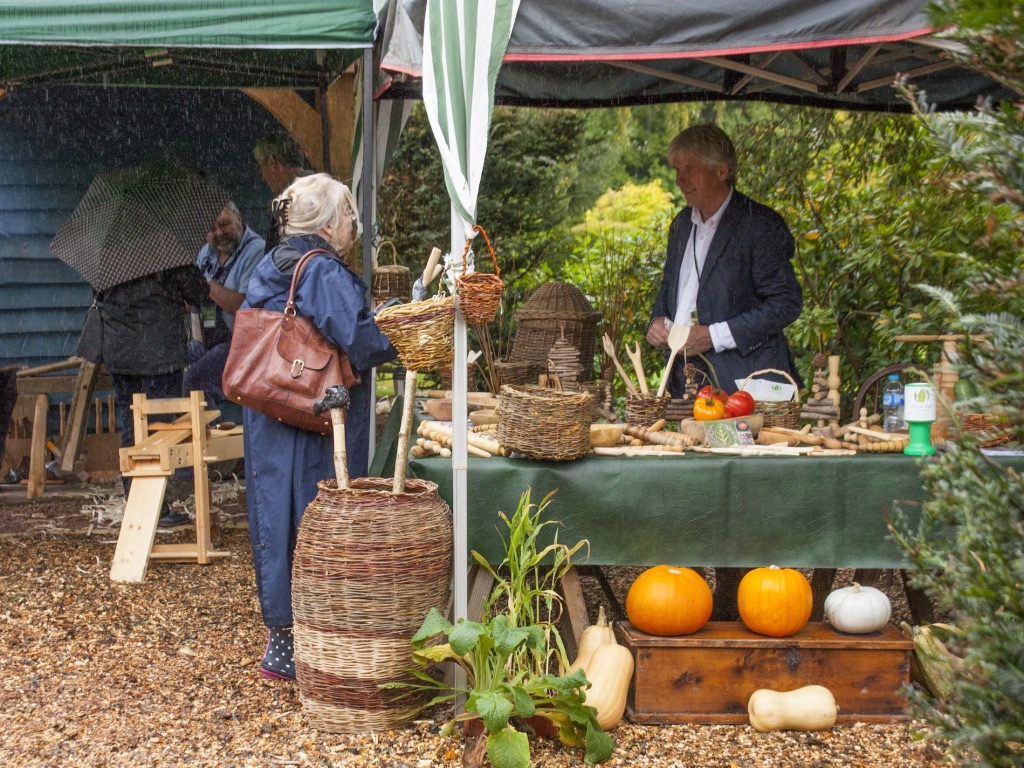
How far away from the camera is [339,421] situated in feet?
11.3

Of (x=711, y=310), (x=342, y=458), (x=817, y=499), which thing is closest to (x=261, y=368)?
(x=342, y=458)

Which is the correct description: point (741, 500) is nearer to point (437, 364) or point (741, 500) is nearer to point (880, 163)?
point (437, 364)

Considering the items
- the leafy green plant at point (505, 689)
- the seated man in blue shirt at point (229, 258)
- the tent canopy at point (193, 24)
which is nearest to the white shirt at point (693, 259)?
the tent canopy at point (193, 24)

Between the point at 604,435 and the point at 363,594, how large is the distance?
969 mm

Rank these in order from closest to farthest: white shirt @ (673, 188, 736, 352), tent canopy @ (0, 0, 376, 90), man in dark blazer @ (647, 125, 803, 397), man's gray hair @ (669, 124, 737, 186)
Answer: tent canopy @ (0, 0, 376, 90) < man in dark blazer @ (647, 125, 803, 397) < man's gray hair @ (669, 124, 737, 186) < white shirt @ (673, 188, 736, 352)

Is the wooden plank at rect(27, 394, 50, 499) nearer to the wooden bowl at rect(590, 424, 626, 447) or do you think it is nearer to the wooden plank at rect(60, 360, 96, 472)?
the wooden plank at rect(60, 360, 96, 472)

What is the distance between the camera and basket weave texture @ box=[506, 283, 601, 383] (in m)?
5.25

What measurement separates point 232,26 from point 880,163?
4713 mm

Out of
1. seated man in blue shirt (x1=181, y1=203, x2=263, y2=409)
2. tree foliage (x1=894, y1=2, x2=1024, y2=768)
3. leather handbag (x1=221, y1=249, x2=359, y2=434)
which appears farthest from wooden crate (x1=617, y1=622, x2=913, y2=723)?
seated man in blue shirt (x1=181, y1=203, x2=263, y2=409)

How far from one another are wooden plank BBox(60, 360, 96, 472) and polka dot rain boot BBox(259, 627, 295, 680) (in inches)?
157

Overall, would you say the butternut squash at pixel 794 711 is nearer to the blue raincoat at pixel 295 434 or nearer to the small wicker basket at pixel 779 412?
the small wicker basket at pixel 779 412

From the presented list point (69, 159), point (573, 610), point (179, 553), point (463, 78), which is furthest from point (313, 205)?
point (69, 159)

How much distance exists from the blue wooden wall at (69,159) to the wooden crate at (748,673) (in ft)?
18.0

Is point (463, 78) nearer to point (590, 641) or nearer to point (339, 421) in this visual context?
point (339, 421)
